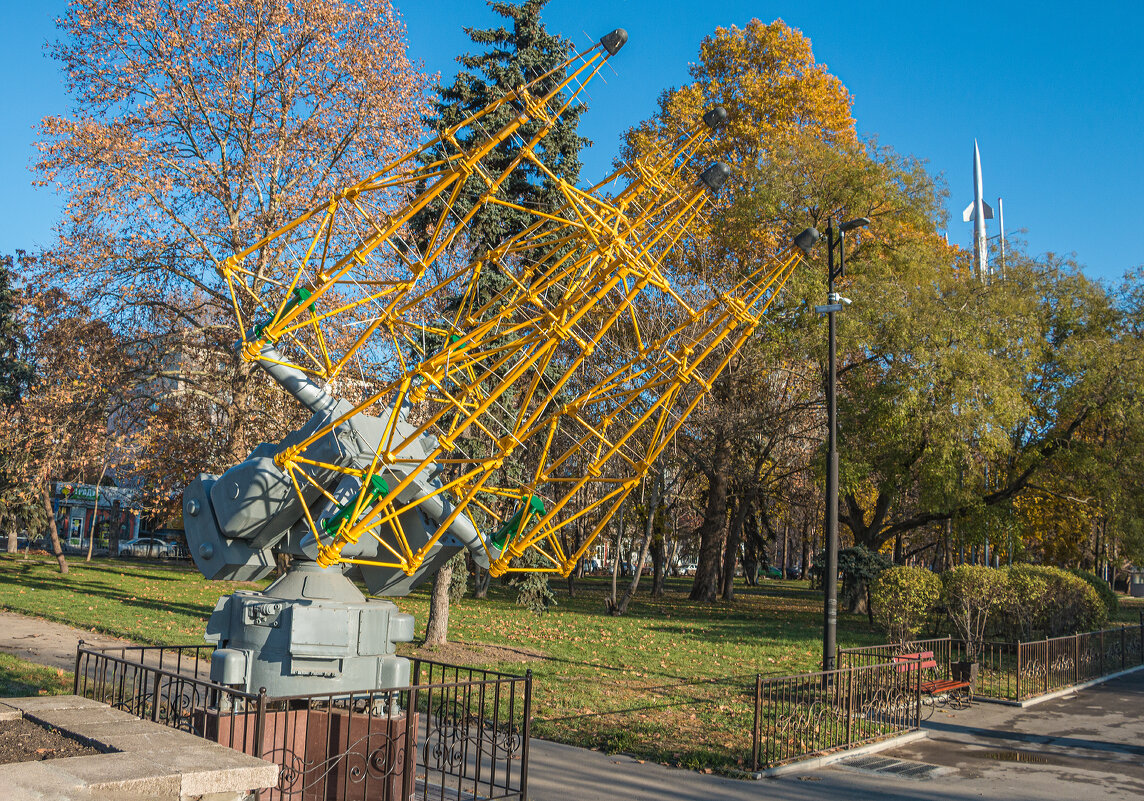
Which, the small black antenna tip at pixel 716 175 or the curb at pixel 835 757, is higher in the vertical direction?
the small black antenna tip at pixel 716 175

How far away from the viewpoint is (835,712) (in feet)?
39.4

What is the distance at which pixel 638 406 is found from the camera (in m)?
23.7

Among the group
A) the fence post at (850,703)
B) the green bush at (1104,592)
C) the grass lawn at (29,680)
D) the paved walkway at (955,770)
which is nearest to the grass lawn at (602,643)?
the paved walkway at (955,770)

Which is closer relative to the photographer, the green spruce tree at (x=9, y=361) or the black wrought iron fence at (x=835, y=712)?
the black wrought iron fence at (x=835, y=712)

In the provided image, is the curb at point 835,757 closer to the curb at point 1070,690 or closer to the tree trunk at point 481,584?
the curb at point 1070,690

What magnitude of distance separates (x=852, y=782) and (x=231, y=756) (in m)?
7.75

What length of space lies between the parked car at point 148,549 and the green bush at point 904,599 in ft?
142

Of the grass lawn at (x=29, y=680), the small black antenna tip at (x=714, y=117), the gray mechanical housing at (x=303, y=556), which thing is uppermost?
the small black antenna tip at (x=714, y=117)

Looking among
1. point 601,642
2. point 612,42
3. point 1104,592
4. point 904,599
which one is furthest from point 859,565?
point 612,42

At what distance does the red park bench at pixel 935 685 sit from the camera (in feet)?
43.4

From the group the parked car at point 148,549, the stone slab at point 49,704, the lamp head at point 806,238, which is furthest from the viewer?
the parked car at point 148,549

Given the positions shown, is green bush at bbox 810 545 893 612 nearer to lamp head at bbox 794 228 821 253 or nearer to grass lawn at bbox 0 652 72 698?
lamp head at bbox 794 228 821 253

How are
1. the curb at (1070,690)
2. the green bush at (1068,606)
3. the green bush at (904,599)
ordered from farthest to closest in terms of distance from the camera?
1. the green bush at (1068,606)
2. the green bush at (904,599)
3. the curb at (1070,690)

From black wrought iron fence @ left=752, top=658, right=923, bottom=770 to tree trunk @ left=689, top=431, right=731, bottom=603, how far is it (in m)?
15.6
